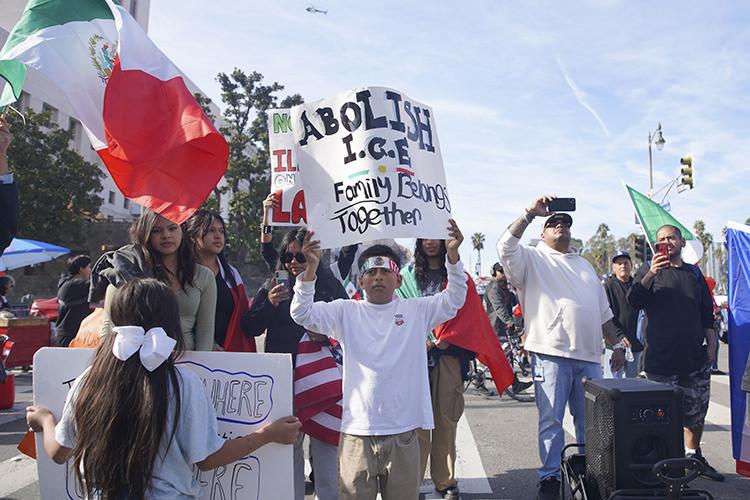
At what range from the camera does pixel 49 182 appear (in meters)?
30.0

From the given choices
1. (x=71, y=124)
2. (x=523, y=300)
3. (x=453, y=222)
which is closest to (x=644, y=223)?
(x=523, y=300)

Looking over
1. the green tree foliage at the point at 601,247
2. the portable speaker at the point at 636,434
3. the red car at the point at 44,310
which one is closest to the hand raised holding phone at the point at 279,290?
the portable speaker at the point at 636,434

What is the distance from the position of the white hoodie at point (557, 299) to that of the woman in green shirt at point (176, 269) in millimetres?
2246

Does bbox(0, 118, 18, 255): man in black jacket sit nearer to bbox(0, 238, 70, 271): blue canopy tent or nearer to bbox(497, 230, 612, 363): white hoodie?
bbox(497, 230, 612, 363): white hoodie

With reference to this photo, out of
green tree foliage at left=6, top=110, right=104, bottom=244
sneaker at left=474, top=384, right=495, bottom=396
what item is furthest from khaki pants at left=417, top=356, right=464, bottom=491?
green tree foliage at left=6, top=110, right=104, bottom=244

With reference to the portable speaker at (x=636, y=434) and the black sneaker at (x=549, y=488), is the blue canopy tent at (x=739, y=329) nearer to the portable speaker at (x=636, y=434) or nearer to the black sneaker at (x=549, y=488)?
the black sneaker at (x=549, y=488)

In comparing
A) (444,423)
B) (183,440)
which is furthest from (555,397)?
(183,440)

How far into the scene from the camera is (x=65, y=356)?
287cm

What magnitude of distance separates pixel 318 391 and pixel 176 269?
1195 mm

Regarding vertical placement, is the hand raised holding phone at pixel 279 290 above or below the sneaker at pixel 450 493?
above

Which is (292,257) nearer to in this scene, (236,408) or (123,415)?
(236,408)

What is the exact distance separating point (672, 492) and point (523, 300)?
193cm

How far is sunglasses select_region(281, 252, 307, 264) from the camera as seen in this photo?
402cm

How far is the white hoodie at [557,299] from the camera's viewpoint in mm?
4473
